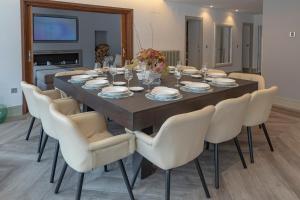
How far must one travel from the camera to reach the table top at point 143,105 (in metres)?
2.07

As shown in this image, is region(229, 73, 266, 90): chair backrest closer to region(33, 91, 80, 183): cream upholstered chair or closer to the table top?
the table top

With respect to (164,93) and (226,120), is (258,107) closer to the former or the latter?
(226,120)

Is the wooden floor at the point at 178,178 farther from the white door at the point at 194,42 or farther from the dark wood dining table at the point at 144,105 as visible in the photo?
the white door at the point at 194,42

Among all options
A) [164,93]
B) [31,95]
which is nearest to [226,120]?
[164,93]

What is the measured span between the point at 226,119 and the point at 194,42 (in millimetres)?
6836

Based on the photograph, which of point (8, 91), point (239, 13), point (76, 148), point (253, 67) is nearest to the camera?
point (76, 148)

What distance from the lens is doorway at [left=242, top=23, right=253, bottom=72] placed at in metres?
11.2

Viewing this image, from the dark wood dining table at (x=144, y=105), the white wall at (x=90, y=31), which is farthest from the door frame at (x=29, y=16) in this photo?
the white wall at (x=90, y=31)

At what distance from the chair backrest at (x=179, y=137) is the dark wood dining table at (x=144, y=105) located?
0.71 feet

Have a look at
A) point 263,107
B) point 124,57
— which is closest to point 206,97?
point 263,107

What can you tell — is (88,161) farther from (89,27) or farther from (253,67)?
(253,67)

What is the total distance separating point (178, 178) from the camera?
108 inches

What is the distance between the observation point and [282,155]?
3.30m

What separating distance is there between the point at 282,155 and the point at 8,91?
434 centimetres
